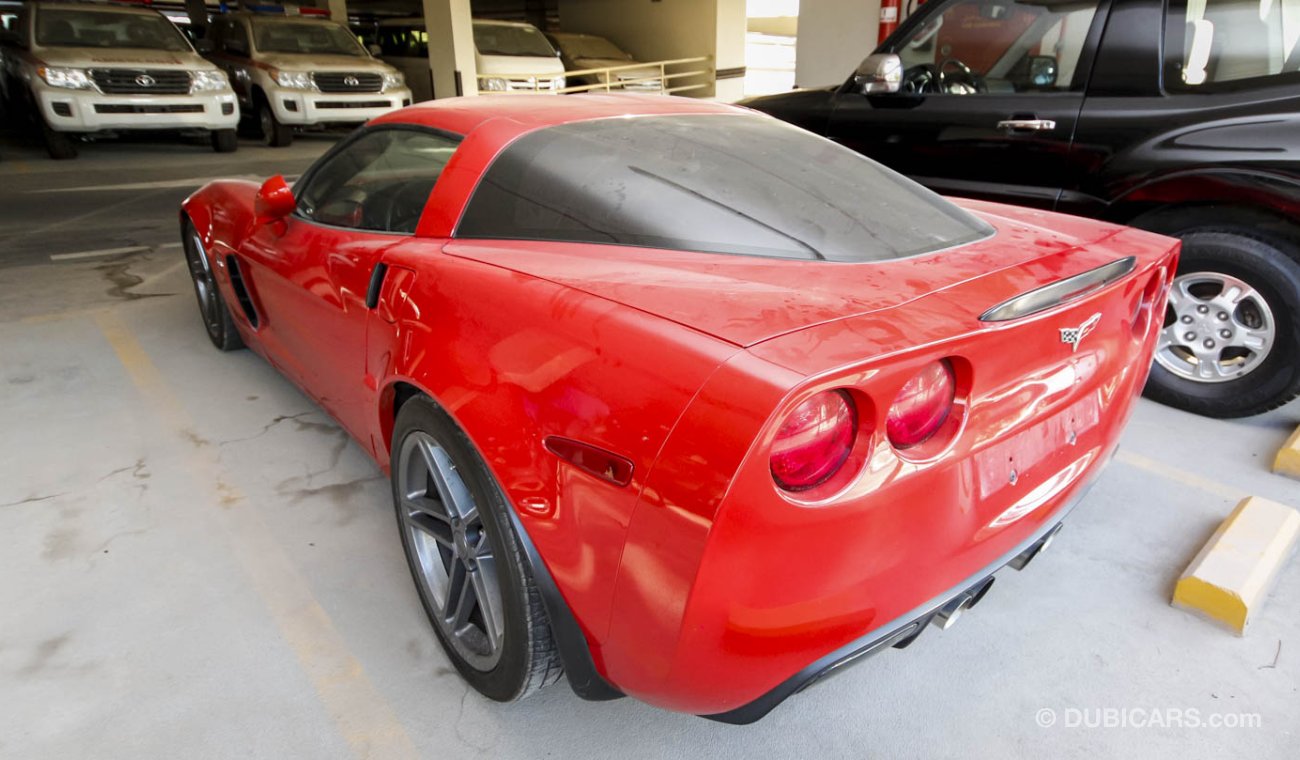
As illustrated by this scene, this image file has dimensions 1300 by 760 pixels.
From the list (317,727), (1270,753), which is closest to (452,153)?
(317,727)

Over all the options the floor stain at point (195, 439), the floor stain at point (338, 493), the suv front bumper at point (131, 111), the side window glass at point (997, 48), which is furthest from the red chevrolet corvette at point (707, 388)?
the suv front bumper at point (131, 111)

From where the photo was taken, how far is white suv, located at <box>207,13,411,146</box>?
1186 centimetres

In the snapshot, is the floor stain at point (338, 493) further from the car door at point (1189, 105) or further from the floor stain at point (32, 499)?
the car door at point (1189, 105)

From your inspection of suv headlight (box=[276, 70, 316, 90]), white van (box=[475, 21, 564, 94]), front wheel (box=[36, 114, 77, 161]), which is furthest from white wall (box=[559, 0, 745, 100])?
front wheel (box=[36, 114, 77, 161])

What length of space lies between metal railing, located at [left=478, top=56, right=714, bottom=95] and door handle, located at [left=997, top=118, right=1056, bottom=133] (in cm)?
837

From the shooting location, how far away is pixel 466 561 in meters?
1.92

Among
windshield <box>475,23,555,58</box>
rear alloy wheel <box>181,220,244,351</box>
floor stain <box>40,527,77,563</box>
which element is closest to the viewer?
floor stain <box>40,527,77,563</box>

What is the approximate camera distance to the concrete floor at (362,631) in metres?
1.86

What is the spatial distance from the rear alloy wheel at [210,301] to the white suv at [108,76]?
25.6ft

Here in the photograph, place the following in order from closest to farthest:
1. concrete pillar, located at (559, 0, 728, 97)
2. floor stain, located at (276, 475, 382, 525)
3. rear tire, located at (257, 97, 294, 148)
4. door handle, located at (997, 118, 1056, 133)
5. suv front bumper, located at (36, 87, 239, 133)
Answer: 1. floor stain, located at (276, 475, 382, 525)
2. door handle, located at (997, 118, 1056, 133)
3. suv front bumper, located at (36, 87, 239, 133)
4. rear tire, located at (257, 97, 294, 148)
5. concrete pillar, located at (559, 0, 728, 97)

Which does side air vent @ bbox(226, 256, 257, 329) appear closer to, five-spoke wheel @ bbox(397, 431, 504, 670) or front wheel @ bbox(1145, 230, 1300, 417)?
five-spoke wheel @ bbox(397, 431, 504, 670)

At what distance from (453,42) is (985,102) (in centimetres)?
1225

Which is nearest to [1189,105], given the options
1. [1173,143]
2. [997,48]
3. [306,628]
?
[1173,143]

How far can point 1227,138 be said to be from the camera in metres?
3.13
